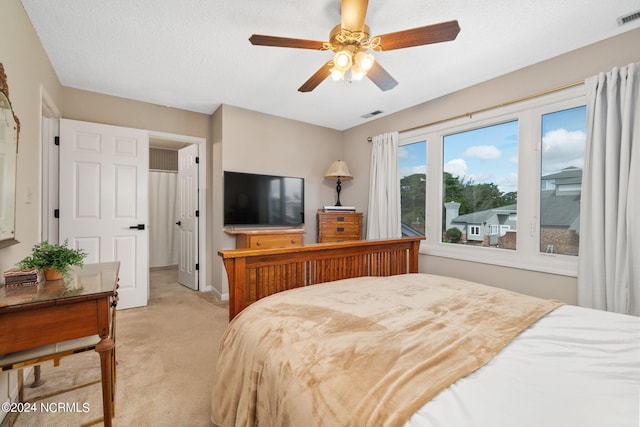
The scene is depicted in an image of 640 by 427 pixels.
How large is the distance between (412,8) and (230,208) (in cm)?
283

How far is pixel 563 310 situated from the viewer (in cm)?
142

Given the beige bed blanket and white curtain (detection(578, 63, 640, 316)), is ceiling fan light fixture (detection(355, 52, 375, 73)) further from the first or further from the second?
white curtain (detection(578, 63, 640, 316))


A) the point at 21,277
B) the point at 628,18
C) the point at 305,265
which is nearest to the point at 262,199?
the point at 305,265

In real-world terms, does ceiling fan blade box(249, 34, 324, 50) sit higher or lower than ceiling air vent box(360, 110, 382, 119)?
lower

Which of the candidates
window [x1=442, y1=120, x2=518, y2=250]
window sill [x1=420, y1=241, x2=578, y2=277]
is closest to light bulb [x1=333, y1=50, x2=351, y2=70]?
window [x1=442, y1=120, x2=518, y2=250]

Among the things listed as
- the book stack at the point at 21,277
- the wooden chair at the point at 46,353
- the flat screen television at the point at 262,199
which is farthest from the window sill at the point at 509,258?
the book stack at the point at 21,277

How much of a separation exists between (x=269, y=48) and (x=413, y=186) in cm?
240

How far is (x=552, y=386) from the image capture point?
78 centimetres

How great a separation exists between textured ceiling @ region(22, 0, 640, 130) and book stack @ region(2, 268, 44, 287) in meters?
1.76

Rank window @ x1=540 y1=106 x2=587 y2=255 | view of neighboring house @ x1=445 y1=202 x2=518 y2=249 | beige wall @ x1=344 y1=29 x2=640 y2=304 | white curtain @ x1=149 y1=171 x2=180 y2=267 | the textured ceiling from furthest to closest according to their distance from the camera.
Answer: white curtain @ x1=149 y1=171 x2=180 y2=267 < view of neighboring house @ x1=445 y1=202 x2=518 y2=249 < window @ x1=540 y1=106 x2=587 y2=255 < beige wall @ x1=344 y1=29 x2=640 y2=304 < the textured ceiling

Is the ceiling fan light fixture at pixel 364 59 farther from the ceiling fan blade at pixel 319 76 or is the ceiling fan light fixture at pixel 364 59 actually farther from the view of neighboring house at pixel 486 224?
the view of neighboring house at pixel 486 224

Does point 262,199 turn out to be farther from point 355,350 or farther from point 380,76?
point 355,350

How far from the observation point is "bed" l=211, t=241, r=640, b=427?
2.30 ft

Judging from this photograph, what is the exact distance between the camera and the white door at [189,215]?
13.1 feet
